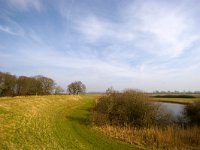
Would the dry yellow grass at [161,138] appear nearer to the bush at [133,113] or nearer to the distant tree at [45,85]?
the bush at [133,113]

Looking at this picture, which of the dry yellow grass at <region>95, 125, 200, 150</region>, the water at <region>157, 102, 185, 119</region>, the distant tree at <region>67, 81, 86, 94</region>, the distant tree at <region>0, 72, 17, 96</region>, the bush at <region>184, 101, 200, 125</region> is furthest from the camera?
the distant tree at <region>67, 81, 86, 94</region>

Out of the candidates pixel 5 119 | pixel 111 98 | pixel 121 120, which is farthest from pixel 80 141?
pixel 111 98

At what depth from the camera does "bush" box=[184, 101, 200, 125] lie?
101 ft

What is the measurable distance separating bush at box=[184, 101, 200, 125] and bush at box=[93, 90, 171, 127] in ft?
14.8

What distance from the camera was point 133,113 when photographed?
1112 inches

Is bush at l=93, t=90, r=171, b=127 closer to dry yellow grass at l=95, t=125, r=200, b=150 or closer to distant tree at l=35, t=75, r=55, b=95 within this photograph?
dry yellow grass at l=95, t=125, r=200, b=150

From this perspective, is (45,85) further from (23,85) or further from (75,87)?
(75,87)

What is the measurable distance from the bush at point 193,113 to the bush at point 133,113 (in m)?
4.50

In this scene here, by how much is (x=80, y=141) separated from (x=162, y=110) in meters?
14.8

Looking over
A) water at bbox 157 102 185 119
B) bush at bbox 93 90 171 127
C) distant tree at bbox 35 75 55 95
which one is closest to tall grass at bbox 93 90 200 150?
bush at bbox 93 90 171 127

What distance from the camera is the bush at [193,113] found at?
30.8 metres

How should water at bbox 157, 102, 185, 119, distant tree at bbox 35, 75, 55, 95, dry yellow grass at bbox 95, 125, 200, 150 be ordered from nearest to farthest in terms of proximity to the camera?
1. dry yellow grass at bbox 95, 125, 200, 150
2. water at bbox 157, 102, 185, 119
3. distant tree at bbox 35, 75, 55, 95

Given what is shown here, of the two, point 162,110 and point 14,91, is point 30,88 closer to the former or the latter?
point 14,91

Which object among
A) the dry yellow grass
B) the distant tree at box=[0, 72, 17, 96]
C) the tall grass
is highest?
the distant tree at box=[0, 72, 17, 96]
